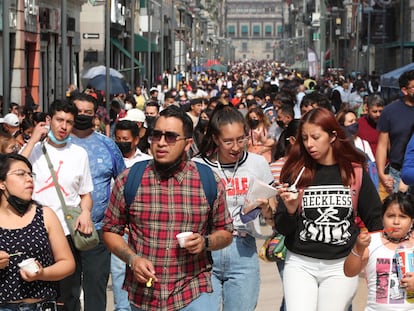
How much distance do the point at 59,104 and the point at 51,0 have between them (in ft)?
76.1

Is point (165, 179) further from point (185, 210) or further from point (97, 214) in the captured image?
point (97, 214)

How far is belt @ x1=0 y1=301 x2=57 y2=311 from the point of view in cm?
524

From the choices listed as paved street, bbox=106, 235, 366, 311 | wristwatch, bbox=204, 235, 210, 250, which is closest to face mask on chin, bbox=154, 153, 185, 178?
wristwatch, bbox=204, 235, 210, 250

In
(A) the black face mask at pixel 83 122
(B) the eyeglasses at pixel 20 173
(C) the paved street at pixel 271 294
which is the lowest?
(C) the paved street at pixel 271 294

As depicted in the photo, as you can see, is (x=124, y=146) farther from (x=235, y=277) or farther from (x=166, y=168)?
(x=166, y=168)

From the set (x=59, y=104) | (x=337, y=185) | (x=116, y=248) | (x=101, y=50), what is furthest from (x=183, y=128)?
(x=101, y=50)

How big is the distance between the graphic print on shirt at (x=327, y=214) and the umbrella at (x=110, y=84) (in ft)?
70.4

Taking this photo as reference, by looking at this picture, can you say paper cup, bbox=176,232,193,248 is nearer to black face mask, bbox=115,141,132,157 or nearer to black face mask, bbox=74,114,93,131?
black face mask, bbox=74,114,93,131

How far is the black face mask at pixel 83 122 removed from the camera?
7922mm

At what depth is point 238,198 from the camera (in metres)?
6.61

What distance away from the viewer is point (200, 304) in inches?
212

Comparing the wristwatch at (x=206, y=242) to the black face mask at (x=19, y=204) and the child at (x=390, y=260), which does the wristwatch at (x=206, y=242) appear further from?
the black face mask at (x=19, y=204)

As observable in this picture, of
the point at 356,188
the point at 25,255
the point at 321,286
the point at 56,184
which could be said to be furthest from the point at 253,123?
the point at 25,255

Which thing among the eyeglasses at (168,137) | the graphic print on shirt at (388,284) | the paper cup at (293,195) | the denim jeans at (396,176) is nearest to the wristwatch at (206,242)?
the eyeglasses at (168,137)
